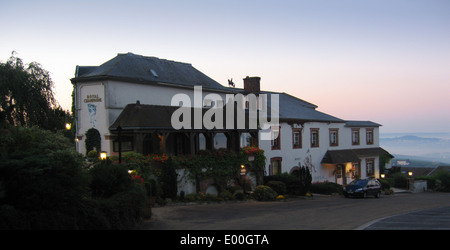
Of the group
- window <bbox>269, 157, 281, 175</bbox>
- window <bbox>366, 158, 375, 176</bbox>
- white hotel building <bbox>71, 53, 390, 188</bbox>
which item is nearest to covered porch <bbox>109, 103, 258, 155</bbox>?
white hotel building <bbox>71, 53, 390, 188</bbox>

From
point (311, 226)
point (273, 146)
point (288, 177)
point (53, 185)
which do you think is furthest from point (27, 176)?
point (273, 146)

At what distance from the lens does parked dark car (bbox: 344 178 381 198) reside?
2645 cm

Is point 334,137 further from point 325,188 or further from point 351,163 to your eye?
point 325,188

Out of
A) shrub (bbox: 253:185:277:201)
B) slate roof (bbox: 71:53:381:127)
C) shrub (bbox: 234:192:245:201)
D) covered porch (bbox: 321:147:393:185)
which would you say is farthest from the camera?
covered porch (bbox: 321:147:393:185)

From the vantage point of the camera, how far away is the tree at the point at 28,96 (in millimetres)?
22391

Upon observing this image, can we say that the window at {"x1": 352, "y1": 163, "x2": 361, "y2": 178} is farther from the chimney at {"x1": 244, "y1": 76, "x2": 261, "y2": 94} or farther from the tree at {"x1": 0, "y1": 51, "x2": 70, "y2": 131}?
the tree at {"x1": 0, "y1": 51, "x2": 70, "y2": 131}

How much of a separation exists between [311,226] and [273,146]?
661 inches

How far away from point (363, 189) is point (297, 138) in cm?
734

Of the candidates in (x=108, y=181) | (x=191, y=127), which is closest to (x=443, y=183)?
(x=191, y=127)

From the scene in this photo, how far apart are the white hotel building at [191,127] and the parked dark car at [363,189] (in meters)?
5.50

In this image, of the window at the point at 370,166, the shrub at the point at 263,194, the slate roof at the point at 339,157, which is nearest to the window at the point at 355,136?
the slate roof at the point at 339,157

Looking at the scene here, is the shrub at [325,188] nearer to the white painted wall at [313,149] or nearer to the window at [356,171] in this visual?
the white painted wall at [313,149]

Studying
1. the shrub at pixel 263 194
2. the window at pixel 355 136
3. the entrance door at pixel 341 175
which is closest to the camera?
the shrub at pixel 263 194

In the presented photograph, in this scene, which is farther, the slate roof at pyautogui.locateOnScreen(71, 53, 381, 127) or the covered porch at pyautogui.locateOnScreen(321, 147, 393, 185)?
the covered porch at pyautogui.locateOnScreen(321, 147, 393, 185)
